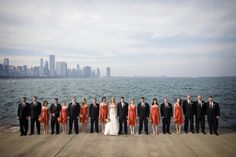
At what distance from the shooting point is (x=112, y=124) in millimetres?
12609

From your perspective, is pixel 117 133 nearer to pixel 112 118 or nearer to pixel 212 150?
pixel 112 118

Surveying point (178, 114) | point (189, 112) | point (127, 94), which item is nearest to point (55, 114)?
point (178, 114)

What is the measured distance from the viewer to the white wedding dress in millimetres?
12500

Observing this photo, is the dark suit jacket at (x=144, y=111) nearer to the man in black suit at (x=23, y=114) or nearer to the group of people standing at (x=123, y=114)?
the group of people standing at (x=123, y=114)

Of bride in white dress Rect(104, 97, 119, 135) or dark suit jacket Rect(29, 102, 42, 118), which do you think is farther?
dark suit jacket Rect(29, 102, 42, 118)

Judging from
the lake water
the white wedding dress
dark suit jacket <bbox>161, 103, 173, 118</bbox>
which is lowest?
the lake water

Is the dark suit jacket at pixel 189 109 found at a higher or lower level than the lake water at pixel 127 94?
higher

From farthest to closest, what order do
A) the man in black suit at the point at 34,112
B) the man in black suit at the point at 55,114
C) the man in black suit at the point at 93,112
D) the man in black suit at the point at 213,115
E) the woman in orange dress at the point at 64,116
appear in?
the man in black suit at the point at 93,112, the woman in orange dress at the point at 64,116, the man in black suit at the point at 55,114, the man in black suit at the point at 34,112, the man in black suit at the point at 213,115

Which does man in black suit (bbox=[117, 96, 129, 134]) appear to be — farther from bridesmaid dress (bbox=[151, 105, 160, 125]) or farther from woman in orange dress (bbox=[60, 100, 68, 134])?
woman in orange dress (bbox=[60, 100, 68, 134])

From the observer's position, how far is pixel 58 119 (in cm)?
1279

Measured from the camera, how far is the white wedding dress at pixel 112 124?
1250 centimetres

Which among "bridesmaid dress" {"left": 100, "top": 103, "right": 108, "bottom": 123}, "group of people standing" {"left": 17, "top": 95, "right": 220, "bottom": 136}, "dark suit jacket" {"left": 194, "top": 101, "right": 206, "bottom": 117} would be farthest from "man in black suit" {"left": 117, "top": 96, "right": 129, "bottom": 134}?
"dark suit jacket" {"left": 194, "top": 101, "right": 206, "bottom": 117}

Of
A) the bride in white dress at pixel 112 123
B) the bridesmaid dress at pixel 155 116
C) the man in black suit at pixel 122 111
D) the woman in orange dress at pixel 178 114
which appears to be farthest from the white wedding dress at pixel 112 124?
the woman in orange dress at pixel 178 114

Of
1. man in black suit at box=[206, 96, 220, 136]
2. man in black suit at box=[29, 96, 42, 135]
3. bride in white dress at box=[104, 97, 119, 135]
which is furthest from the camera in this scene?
man in black suit at box=[29, 96, 42, 135]
